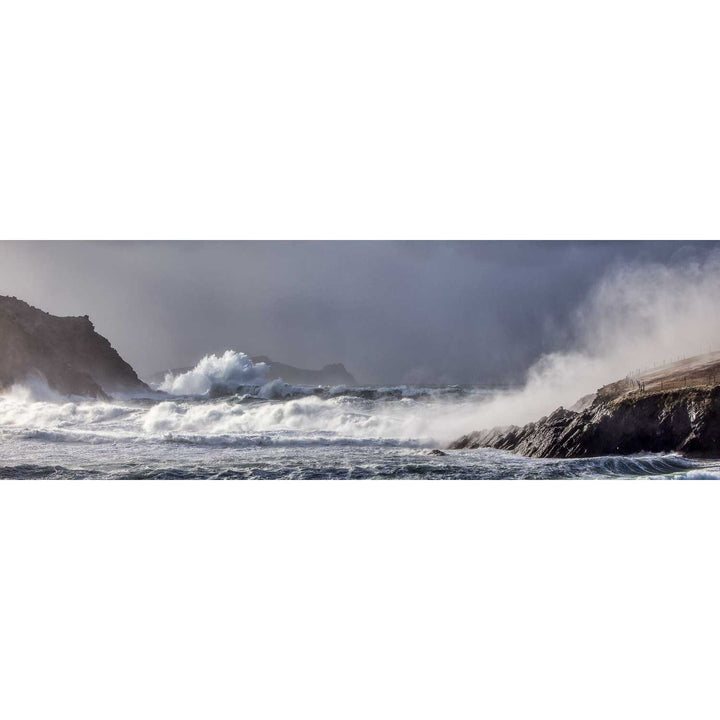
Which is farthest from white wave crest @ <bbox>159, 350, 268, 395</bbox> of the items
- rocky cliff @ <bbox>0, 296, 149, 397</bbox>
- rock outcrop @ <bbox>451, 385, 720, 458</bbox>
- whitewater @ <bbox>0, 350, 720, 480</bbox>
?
rock outcrop @ <bbox>451, 385, 720, 458</bbox>

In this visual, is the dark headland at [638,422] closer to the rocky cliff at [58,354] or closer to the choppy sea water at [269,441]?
the choppy sea water at [269,441]

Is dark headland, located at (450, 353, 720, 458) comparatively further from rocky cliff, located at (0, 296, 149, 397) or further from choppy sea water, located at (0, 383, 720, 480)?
rocky cliff, located at (0, 296, 149, 397)

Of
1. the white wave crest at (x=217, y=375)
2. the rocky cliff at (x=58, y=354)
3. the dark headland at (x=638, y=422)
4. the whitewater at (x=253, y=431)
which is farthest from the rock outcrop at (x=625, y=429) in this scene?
the rocky cliff at (x=58, y=354)

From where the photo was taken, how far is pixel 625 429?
6.89 metres

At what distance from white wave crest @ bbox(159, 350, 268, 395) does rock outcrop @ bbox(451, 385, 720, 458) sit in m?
1.97

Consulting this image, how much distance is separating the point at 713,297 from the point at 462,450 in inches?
104

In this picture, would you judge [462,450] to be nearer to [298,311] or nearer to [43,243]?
[298,311]

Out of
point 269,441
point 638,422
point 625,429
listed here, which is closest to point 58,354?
point 269,441

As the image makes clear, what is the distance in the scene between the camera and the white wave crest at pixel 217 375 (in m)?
7.03

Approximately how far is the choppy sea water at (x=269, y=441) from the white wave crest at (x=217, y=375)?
0.10 meters

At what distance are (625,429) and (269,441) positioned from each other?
10.5 feet

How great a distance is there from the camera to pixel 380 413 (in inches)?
278

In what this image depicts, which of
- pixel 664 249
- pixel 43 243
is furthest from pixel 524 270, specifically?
pixel 43 243

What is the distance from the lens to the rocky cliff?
23.2ft
